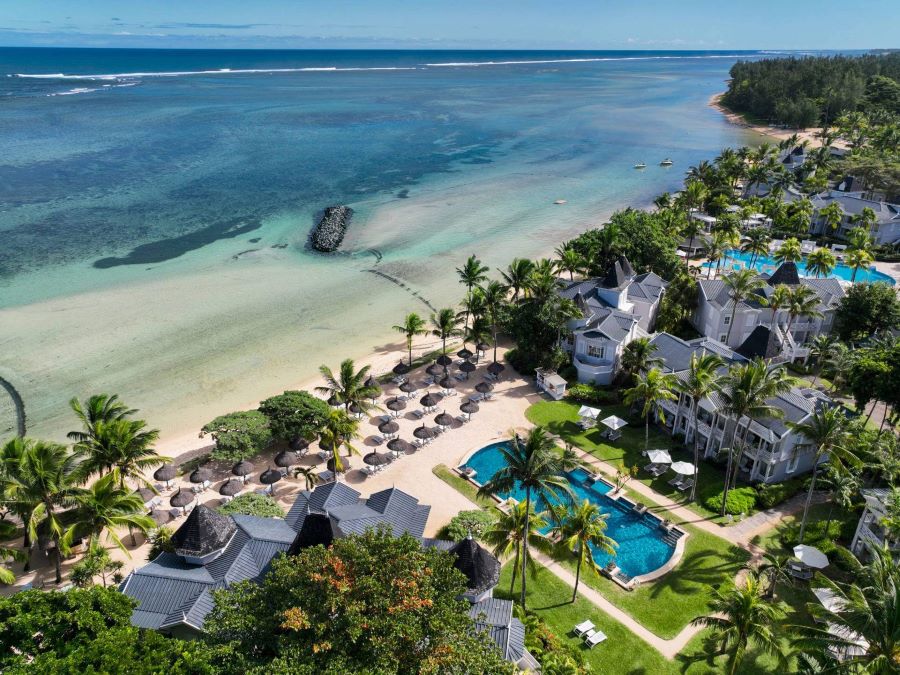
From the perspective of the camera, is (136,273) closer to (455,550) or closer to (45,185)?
(45,185)

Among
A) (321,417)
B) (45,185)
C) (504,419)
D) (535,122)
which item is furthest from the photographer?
(535,122)

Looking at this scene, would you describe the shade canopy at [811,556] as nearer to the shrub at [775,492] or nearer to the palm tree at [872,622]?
the shrub at [775,492]

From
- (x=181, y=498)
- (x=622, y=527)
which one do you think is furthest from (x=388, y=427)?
(x=622, y=527)

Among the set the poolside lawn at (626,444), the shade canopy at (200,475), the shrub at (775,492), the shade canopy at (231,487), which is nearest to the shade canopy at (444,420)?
the poolside lawn at (626,444)

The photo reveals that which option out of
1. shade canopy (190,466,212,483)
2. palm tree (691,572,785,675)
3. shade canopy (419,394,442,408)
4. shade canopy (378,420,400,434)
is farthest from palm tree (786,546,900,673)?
shade canopy (190,466,212,483)

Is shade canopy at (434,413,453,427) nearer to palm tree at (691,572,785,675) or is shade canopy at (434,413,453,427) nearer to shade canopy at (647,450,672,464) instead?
shade canopy at (647,450,672,464)

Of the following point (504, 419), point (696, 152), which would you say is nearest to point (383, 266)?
point (504, 419)
